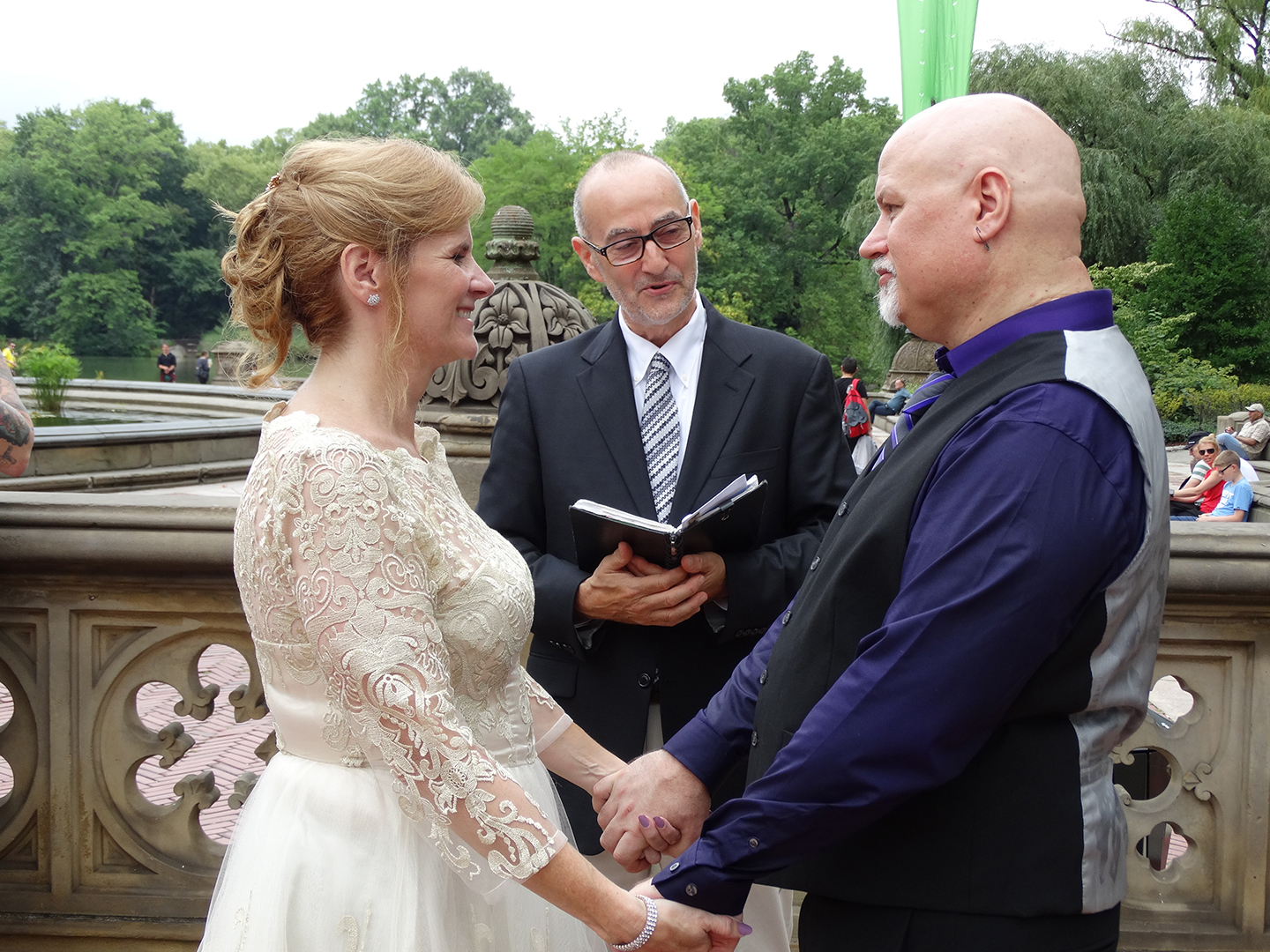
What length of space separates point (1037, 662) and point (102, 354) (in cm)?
6251

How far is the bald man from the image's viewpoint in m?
1.54

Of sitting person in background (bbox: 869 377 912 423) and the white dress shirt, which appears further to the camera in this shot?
sitting person in background (bbox: 869 377 912 423)

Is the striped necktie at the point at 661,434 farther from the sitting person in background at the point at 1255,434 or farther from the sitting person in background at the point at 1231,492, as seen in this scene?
the sitting person in background at the point at 1255,434

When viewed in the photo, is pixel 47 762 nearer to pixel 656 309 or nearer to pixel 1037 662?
pixel 656 309

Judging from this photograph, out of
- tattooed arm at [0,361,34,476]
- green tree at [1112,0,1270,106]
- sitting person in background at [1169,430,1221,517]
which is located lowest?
sitting person in background at [1169,430,1221,517]

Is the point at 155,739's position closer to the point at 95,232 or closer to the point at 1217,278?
the point at 1217,278

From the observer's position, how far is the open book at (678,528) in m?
2.34

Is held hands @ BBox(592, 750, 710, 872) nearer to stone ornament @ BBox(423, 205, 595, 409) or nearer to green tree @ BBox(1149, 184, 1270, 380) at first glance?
stone ornament @ BBox(423, 205, 595, 409)

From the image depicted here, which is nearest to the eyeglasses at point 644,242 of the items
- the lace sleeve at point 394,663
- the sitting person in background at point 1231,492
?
the lace sleeve at point 394,663

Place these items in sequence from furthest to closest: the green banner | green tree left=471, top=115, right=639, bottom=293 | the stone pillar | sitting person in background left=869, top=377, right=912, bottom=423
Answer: green tree left=471, top=115, right=639, bottom=293, sitting person in background left=869, top=377, right=912, bottom=423, the green banner, the stone pillar

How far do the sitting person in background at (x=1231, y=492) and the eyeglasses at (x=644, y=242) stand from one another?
20.4 feet

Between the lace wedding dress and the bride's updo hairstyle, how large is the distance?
0.21 metres

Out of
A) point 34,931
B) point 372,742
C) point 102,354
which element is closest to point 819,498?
point 372,742

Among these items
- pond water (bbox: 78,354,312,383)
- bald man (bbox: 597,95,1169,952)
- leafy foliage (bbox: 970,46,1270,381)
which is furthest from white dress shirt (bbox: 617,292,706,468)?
pond water (bbox: 78,354,312,383)
